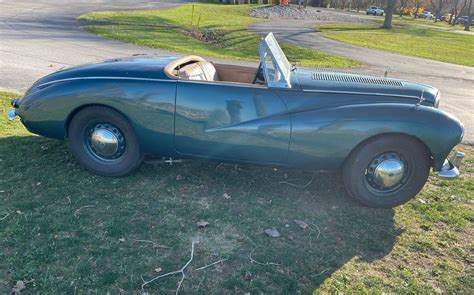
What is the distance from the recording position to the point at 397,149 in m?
3.70

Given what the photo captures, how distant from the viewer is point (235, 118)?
12.2 ft

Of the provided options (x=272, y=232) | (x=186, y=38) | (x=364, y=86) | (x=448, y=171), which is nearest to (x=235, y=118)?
(x=272, y=232)

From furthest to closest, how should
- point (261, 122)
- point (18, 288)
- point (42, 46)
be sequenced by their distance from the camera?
point (42, 46) < point (261, 122) < point (18, 288)

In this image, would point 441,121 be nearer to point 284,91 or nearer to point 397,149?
point 397,149

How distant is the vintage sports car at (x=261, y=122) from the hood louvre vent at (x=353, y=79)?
6 centimetres

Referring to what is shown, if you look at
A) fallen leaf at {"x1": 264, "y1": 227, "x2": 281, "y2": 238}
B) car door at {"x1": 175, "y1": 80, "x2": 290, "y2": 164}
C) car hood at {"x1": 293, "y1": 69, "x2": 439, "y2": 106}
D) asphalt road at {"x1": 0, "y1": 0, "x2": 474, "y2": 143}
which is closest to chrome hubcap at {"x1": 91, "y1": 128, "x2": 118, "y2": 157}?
car door at {"x1": 175, "y1": 80, "x2": 290, "y2": 164}

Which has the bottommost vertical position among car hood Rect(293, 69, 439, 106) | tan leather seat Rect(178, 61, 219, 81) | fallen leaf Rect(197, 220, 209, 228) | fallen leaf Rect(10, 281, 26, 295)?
fallen leaf Rect(10, 281, 26, 295)

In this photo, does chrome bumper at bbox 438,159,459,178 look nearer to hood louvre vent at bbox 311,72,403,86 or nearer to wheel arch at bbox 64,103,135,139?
hood louvre vent at bbox 311,72,403,86

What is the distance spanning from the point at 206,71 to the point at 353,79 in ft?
5.26

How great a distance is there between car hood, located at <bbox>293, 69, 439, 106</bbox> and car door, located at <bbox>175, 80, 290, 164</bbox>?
412 millimetres

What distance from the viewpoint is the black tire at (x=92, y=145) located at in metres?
3.94

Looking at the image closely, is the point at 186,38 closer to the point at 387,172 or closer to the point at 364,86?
the point at 364,86

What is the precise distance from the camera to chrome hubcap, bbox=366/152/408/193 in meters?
3.73

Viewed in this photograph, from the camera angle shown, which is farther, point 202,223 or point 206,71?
point 206,71
